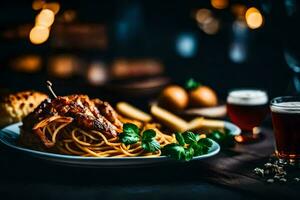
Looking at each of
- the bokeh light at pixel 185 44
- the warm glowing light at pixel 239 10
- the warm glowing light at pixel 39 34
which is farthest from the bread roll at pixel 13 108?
the warm glowing light at pixel 239 10

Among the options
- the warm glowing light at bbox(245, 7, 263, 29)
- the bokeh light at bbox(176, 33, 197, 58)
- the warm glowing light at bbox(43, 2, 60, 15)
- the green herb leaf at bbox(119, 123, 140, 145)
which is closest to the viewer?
the green herb leaf at bbox(119, 123, 140, 145)

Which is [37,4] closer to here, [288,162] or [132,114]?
[132,114]

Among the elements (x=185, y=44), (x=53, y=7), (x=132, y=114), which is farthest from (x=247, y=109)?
(x=185, y=44)

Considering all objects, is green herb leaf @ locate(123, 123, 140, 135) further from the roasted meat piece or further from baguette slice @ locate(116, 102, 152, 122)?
baguette slice @ locate(116, 102, 152, 122)

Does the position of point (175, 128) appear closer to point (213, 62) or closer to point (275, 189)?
point (275, 189)

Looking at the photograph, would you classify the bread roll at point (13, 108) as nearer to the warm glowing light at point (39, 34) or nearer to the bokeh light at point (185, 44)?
the warm glowing light at point (39, 34)

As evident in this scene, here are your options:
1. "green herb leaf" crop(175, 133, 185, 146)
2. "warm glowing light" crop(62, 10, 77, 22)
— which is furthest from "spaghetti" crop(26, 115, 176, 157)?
"warm glowing light" crop(62, 10, 77, 22)

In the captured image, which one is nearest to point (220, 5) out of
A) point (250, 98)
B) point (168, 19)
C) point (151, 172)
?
point (168, 19)

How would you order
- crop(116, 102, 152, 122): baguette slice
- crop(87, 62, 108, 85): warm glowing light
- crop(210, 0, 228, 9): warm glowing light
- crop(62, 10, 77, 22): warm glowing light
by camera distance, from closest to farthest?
crop(116, 102, 152, 122): baguette slice → crop(87, 62, 108, 85): warm glowing light → crop(62, 10, 77, 22): warm glowing light → crop(210, 0, 228, 9): warm glowing light
